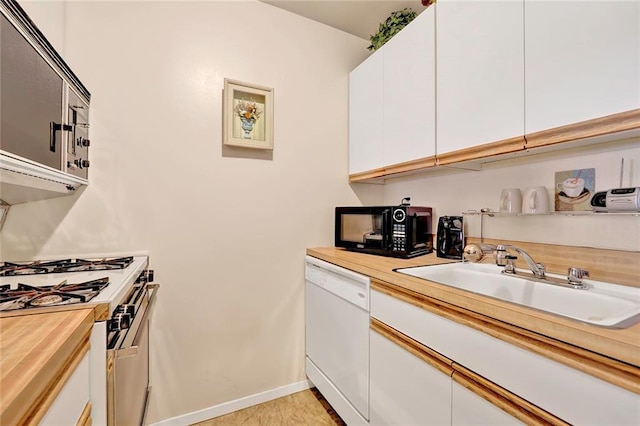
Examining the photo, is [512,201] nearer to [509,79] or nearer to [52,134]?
[509,79]

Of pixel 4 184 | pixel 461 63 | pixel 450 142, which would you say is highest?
pixel 461 63

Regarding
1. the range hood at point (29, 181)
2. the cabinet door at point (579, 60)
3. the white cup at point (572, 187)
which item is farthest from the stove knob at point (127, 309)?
the white cup at point (572, 187)

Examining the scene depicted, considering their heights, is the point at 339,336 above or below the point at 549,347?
below

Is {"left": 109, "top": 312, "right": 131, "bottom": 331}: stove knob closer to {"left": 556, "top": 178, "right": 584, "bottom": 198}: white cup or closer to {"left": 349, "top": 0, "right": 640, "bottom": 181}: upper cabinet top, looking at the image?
{"left": 349, "top": 0, "right": 640, "bottom": 181}: upper cabinet top

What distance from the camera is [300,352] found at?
6.31 feet

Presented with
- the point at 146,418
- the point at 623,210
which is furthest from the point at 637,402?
the point at 146,418

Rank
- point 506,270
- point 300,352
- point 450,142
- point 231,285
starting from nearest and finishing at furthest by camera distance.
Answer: point 506,270, point 450,142, point 231,285, point 300,352

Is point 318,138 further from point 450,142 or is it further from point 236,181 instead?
point 450,142

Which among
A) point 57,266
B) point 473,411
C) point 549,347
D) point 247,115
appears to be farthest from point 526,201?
point 57,266

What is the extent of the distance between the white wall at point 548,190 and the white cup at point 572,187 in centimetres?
5

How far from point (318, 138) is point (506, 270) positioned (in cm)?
139

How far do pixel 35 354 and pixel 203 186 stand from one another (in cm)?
124

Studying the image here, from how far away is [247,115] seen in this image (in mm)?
1742

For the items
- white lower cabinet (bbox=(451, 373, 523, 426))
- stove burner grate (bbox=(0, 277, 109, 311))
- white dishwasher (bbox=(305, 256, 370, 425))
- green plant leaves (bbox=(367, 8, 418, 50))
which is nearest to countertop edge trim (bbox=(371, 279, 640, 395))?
white lower cabinet (bbox=(451, 373, 523, 426))
